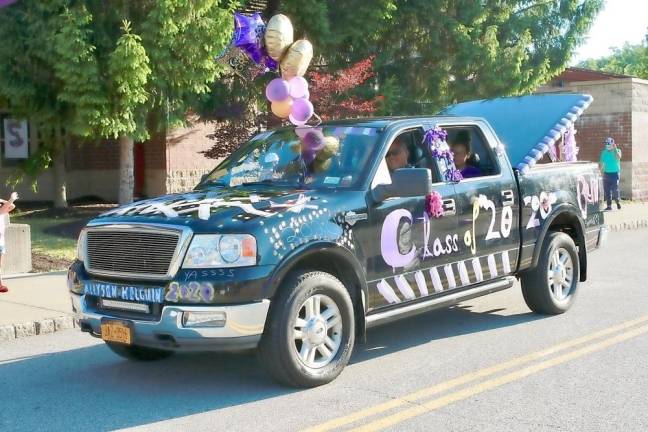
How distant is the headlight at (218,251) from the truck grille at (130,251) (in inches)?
5.5

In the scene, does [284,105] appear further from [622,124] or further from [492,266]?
[622,124]

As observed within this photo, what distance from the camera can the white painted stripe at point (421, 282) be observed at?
21.8 ft

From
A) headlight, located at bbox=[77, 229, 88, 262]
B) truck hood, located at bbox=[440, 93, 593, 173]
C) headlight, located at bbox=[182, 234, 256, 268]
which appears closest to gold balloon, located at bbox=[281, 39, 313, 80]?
truck hood, located at bbox=[440, 93, 593, 173]

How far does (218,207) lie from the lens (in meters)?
5.82

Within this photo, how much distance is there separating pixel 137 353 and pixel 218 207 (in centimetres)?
172

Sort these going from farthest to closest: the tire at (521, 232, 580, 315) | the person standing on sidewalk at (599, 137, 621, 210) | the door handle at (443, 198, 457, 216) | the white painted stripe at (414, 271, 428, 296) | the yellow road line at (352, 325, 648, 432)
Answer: the person standing on sidewalk at (599, 137, 621, 210) → the tire at (521, 232, 580, 315) → the door handle at (443, 198, 457, 216) → the white painted stripe at (414, 271, 428, 296) → the yellow road line at (352, 325, 648, 432)

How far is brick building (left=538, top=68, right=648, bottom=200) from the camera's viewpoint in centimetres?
2547

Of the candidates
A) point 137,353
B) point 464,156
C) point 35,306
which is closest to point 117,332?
point 137,353

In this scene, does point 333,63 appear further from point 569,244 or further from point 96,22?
point 569,244

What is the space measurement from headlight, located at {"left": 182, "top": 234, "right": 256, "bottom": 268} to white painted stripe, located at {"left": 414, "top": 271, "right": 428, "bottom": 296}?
1.73 m

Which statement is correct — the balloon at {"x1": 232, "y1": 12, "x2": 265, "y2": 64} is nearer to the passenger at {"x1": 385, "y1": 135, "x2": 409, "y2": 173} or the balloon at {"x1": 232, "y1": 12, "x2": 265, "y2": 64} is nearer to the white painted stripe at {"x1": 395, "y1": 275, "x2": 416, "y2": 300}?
the passenger at {"x1": 385, "y1": 135, "x2": 409, "y2": 173}

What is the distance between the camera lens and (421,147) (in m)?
7.15

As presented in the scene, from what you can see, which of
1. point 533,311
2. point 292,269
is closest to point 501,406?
point 292,269

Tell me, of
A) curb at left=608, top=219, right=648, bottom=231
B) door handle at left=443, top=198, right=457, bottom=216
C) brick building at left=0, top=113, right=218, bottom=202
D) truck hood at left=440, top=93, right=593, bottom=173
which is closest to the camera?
door handle at left=443, top=198, right=457, bottom=216
